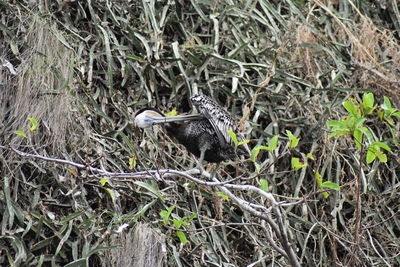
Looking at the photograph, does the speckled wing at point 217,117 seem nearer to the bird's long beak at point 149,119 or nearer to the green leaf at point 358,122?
the bird's long beak at point 149,119

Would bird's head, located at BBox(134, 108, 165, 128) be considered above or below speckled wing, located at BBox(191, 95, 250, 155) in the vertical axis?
above

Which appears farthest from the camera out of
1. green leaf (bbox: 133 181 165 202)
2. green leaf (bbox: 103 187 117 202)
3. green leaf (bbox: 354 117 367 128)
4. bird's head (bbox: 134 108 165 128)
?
green leaf (bbox: 133 181 165 202)

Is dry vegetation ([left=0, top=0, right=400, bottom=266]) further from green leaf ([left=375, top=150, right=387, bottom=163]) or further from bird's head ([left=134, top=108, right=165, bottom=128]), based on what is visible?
green leaf ([left=375, top=150, right=387, bottom=163])

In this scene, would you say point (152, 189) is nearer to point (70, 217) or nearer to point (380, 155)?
point (70, 217)

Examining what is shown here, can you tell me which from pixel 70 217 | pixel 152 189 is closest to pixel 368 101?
pixel 152 189

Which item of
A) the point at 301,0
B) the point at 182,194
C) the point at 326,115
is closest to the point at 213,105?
the point at 182,194

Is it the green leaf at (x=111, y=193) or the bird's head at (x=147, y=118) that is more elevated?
the bird's head at (x=147, y=118)

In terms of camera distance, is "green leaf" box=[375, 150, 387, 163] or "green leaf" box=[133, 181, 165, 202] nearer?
"green leaf" box=[375, 150, 387, 163]

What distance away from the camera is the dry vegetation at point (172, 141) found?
3496 millimetres

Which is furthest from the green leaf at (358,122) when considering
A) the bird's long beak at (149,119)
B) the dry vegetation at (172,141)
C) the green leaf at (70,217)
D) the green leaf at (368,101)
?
the green leaf at (70,217)

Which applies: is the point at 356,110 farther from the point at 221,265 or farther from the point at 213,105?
the point at 221,265

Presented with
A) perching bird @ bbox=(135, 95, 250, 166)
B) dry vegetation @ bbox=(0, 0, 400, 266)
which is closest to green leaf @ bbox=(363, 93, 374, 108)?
dry vegetation @ bbox=(0, 0, 400, 266)

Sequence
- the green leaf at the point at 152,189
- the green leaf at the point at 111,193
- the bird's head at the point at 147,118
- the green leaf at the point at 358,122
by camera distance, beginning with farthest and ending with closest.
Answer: the green leaf at the point at 152,189 → the green leaf at the point at 111,193 → the bird's head at the point at 147,118 → the green leaf at the point at 358,122

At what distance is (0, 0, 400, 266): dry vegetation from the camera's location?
11.5 feet
